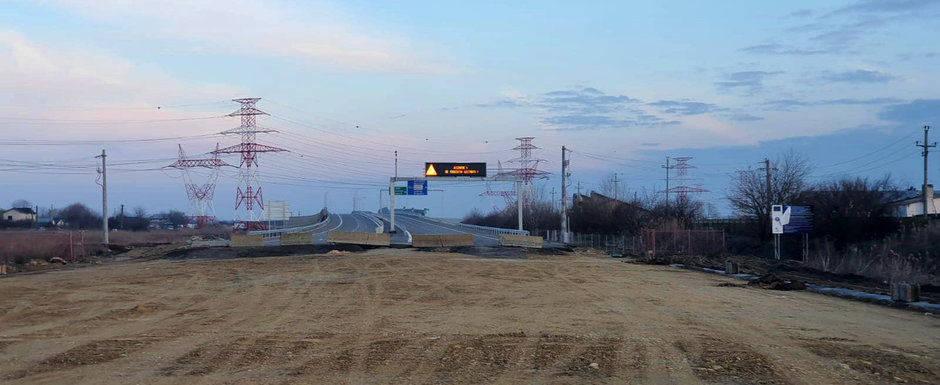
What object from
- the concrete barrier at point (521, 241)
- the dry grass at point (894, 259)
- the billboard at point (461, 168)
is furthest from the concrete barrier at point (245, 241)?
the dry grass at point (894, 259)

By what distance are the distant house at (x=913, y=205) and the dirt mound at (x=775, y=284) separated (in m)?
Answer: 35.7

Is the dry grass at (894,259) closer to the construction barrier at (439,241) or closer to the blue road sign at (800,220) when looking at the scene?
the blue road sign at (800,220)

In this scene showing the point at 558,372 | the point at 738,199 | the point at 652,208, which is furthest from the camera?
the point at 652,208

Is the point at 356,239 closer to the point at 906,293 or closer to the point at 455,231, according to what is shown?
the point at 455,231

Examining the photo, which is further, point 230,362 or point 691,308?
point 691,308

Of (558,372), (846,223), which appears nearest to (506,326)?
(558,372)

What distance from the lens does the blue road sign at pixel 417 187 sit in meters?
83.9

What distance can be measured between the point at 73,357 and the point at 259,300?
9027 mm

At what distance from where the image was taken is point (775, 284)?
2667 centimetres

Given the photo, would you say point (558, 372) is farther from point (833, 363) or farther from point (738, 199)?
point (738, 199)

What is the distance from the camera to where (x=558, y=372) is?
37.0 feet

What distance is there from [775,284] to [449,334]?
1555 cm

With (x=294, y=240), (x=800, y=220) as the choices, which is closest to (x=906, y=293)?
(x=800, y=220)

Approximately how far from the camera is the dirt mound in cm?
2633
